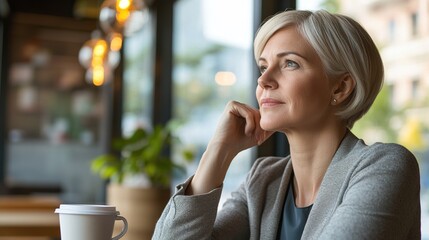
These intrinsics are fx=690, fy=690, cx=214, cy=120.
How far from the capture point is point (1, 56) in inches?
345

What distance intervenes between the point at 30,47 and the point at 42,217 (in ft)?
19.9

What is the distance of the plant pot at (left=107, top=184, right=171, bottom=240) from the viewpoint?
3.66 metres

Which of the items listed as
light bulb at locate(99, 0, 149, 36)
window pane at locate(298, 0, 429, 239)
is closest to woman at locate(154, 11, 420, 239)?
window pane at locate(298, 0, 429, 239)

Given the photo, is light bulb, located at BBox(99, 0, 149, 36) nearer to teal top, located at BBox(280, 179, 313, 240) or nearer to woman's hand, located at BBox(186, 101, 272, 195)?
woman's hand, located at BBox(186, 101, 272, 195)

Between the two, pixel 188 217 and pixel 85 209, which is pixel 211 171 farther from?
pixel 85 209

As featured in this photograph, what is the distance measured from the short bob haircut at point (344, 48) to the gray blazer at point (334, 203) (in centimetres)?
12

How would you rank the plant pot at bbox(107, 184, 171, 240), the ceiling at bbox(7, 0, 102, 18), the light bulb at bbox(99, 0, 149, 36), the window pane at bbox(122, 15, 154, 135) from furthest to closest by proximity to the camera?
the ceiling at bbox(7, 0, 102, 18), the window pane at bbox(122, 15, 154, 135), the light bulb at bbox(99, 0, 149, 36), the plant pot at bbox(107, 184, 171, 240)

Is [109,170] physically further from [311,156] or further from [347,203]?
[347,203]

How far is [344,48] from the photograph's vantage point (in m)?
1.76

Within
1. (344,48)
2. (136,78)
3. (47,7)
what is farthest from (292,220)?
(47,7)

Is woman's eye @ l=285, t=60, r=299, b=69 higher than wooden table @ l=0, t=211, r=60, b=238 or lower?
higher

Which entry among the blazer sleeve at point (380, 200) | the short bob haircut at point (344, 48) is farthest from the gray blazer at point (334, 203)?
the short bob haircut at point (344, 48)

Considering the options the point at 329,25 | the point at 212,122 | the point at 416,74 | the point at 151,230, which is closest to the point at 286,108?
the point at 329,25

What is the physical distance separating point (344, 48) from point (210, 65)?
3.85 metres
